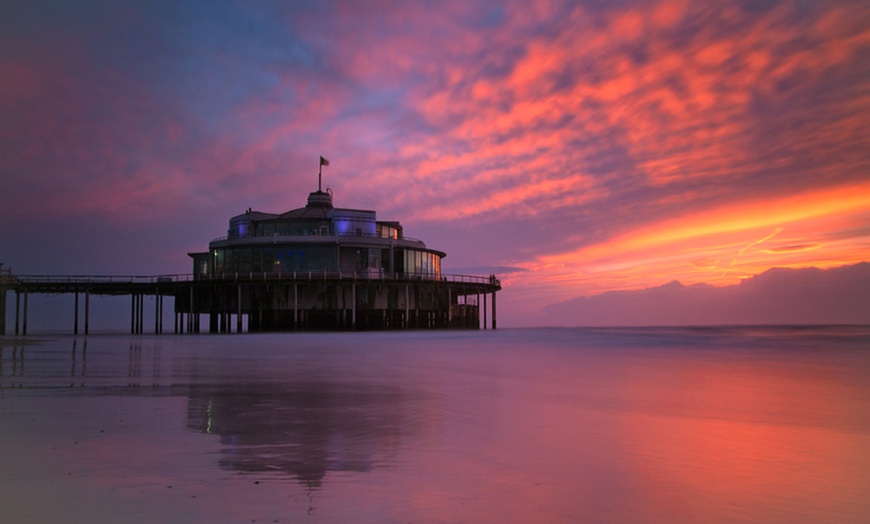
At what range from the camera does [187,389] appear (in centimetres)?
1430

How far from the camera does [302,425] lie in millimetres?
9578

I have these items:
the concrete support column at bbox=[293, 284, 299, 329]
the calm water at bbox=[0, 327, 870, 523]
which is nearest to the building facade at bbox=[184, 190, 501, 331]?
the concrete support column at bbox=[293, 284, 299, 329]

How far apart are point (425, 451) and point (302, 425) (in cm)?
261

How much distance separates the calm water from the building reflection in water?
47 mm

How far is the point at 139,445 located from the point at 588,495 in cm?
558

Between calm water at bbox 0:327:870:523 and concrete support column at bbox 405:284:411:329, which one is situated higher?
concrete support column at bbox 405:284:411:329

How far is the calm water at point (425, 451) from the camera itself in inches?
217

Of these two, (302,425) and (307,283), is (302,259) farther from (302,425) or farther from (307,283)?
(302,425)

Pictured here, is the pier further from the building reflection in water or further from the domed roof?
the building reflection in water

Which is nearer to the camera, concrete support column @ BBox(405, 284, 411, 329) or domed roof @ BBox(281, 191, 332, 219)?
concrete support column @ BBox(405, 284, 411, 329)

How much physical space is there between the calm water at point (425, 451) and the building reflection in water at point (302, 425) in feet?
0.15

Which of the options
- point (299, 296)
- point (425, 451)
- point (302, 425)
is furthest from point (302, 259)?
point (425, 451)

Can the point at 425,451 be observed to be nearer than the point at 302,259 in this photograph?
Yes

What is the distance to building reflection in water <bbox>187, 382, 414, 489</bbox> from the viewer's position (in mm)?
7059
